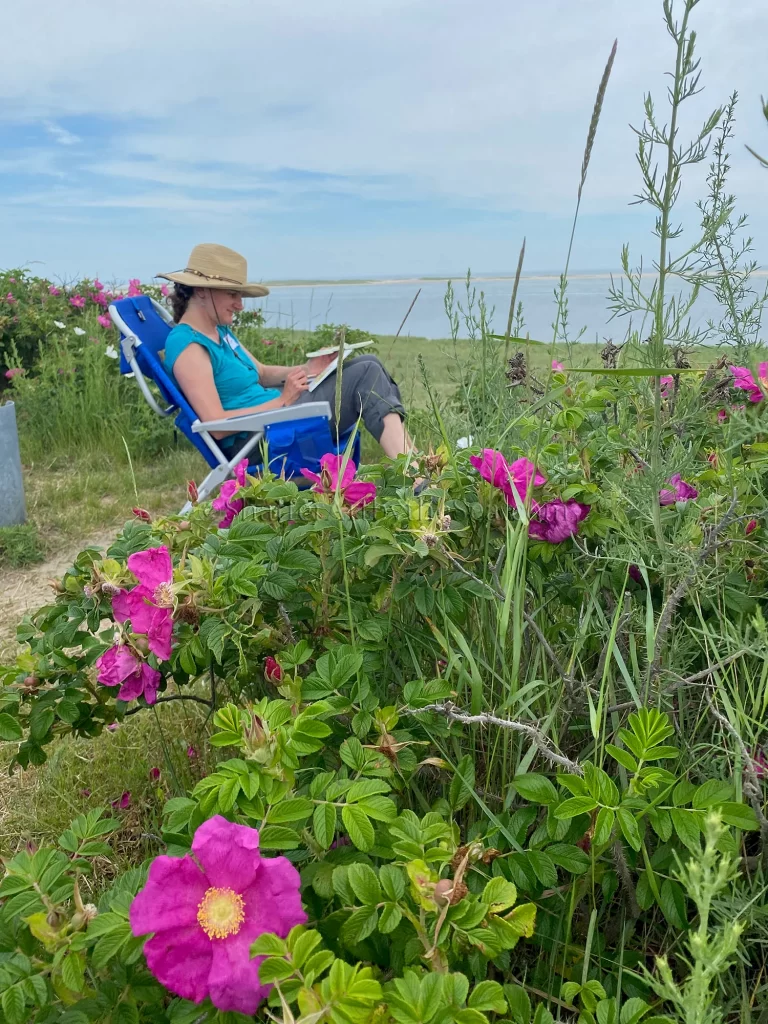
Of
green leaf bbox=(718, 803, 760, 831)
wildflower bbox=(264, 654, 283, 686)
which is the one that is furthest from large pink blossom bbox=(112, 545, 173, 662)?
green leaf bbox=(718, 803, 760, 831)

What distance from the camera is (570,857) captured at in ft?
2.87

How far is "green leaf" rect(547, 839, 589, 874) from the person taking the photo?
0.87m

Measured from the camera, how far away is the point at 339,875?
0.78 meters

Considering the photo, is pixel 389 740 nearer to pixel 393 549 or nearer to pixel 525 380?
pixel 393 549

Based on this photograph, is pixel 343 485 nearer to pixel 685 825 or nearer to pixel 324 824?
pixel 324 824

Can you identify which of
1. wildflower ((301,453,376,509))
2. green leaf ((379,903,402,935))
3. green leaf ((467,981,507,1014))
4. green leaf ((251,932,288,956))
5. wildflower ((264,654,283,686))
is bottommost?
green leaf ((467,981,507,1014))

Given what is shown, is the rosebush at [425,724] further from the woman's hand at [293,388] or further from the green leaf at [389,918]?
the woman's hand at [293,388]

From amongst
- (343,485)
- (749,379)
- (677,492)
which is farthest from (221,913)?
(749,379)

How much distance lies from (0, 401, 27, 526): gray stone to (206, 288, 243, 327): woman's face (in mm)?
1134

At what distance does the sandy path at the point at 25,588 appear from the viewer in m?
2.78

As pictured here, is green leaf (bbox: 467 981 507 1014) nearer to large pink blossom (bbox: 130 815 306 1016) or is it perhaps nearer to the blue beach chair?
large pink blossom (bbox: 130 815 306 1016)

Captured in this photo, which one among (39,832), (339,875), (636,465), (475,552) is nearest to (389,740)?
(339,875)

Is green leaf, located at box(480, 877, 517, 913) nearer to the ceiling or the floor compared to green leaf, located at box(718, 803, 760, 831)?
nearer to the floor

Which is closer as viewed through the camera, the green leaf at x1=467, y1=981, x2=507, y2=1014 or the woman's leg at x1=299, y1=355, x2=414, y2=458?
the green leaf at x1=467, y1=981, x2=507, y2=1014
